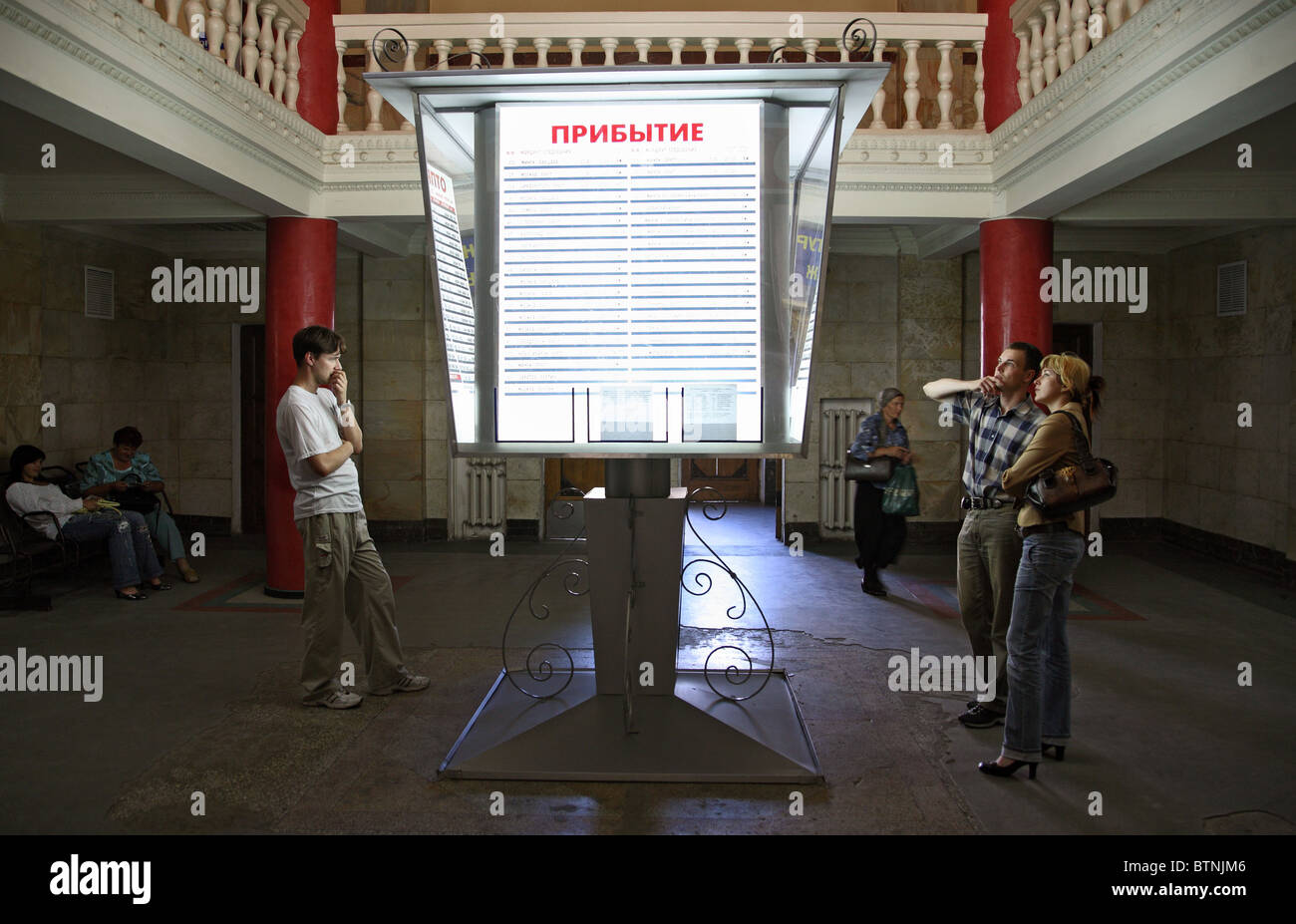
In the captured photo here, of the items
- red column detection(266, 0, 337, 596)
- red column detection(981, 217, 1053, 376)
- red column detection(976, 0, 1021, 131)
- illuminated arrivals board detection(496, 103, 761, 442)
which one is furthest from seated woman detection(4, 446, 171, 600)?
red column detection(976, 0, 1021, 131)

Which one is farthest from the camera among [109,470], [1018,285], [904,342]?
[904,342]

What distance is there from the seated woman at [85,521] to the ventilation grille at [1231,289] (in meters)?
9.06

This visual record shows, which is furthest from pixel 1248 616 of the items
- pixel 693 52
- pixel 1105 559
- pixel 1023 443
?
pixel 693 52

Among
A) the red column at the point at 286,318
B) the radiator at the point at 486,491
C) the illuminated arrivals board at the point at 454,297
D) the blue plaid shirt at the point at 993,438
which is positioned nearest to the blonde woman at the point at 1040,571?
the blue plaid shirt at the point at 993,438

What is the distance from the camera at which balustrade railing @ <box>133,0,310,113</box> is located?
523 cm

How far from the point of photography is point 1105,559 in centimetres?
859

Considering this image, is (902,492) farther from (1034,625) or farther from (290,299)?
(290,299)

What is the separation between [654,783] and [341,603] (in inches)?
67.5

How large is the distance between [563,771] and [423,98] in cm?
248

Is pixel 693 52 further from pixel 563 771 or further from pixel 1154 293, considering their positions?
pixel 563 771

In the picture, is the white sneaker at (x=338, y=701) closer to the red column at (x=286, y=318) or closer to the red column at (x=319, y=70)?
the red column at (x=286, y=318)

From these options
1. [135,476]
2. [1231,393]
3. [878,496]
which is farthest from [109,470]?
[1231,393]

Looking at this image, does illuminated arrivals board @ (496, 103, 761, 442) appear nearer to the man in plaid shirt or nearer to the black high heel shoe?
the man in plaid shirt

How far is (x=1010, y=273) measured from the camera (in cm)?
669
